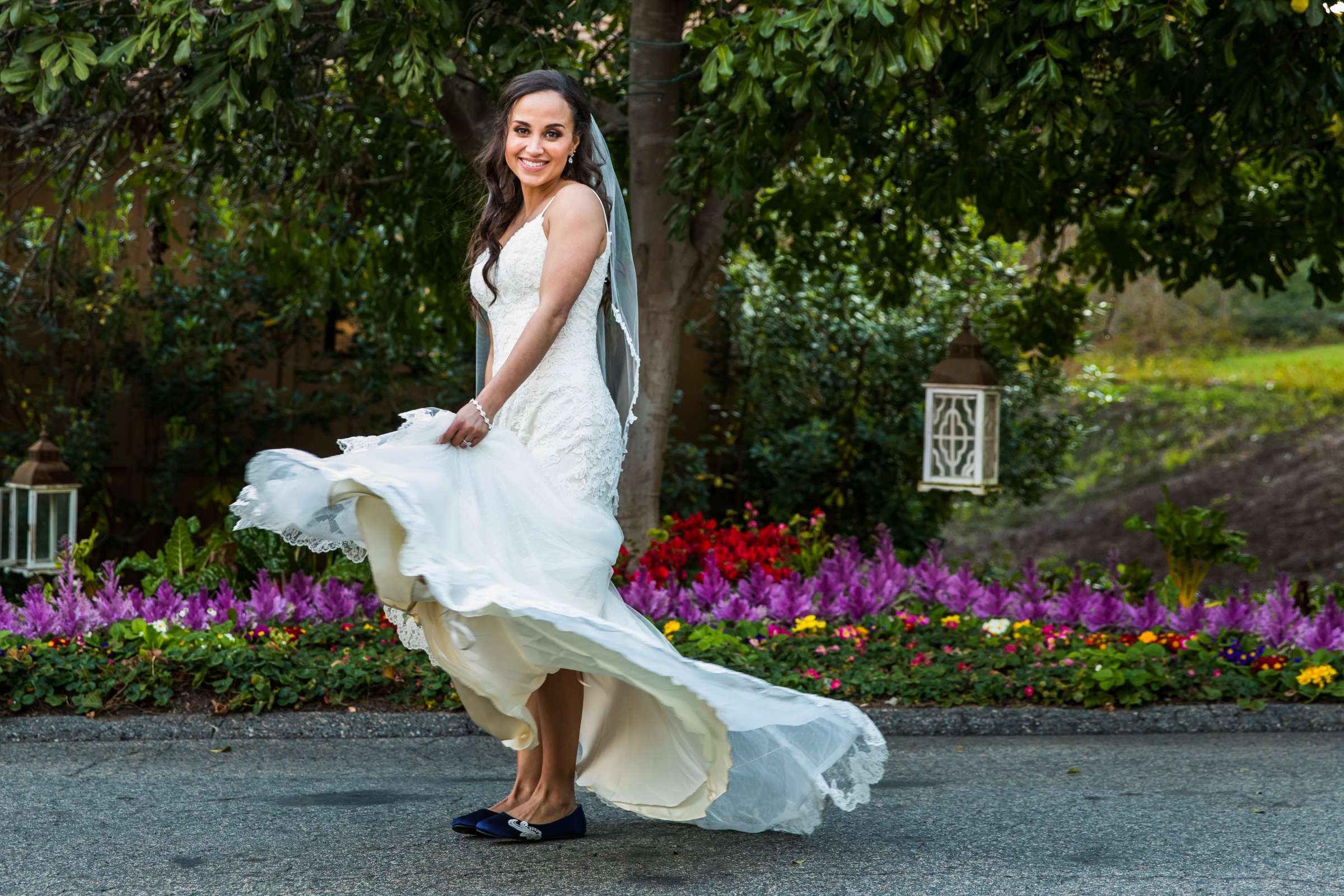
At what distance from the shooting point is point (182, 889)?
3219 mm

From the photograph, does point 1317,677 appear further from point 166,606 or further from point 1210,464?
point 1210,464

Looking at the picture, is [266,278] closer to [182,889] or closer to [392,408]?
[392,408]

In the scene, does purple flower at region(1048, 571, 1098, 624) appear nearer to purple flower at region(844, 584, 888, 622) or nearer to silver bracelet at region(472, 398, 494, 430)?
purple flower at region(844, 584, 888, 622)

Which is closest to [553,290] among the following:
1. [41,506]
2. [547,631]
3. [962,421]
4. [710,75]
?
[547,631]

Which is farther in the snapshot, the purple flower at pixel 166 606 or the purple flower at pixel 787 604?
the purple flower at pixel 787 604

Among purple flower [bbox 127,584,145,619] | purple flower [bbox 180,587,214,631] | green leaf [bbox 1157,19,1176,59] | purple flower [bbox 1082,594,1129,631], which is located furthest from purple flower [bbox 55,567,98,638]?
green leaf [bbox 1157,19,1176,59]

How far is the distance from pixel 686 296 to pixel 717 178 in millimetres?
1354

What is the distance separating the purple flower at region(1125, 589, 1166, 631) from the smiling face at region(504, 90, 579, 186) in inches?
148

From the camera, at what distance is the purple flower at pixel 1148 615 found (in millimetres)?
6031

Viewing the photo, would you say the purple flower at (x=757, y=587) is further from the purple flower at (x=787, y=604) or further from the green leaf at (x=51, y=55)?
the green leaf at (x=51, y=55)

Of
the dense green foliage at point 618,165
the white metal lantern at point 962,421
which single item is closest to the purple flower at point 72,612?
the dense green foliage at point 618,165

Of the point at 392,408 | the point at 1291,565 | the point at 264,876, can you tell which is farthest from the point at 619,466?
the point at 1291,565

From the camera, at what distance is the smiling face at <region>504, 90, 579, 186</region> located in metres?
3.53

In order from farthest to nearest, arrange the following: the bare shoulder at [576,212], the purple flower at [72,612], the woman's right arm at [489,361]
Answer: the purple flower at [72,612], the woman's right arm at [489,361], the bare shoulder at [576,212]
